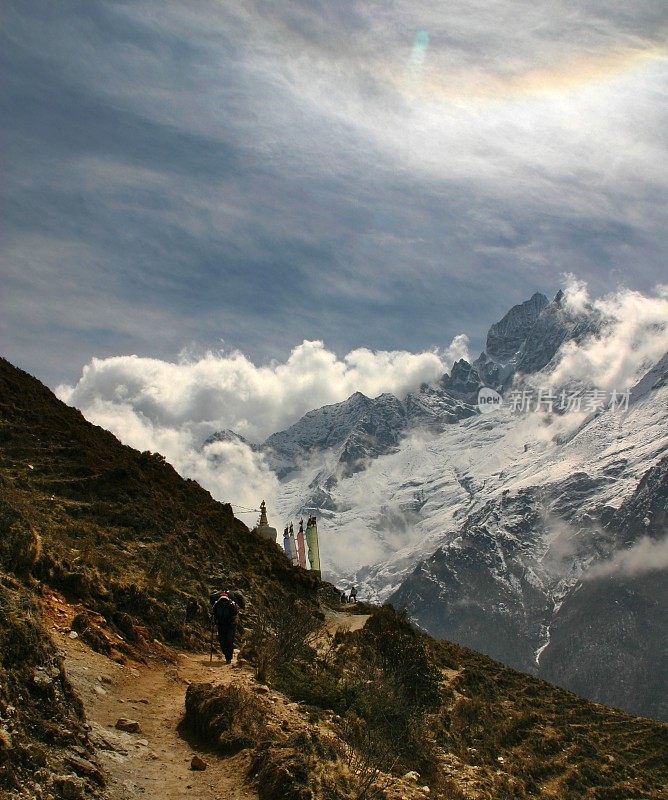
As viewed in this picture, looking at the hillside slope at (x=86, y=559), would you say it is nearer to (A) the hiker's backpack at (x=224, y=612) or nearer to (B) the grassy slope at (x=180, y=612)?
(B) the grassy slope at (x=180, y=612)

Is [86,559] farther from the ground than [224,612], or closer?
farther from the ground

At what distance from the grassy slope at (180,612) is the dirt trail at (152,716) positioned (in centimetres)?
90

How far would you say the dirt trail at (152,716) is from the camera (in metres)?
10.1

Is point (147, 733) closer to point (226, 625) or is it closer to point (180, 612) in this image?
point (226, 625)

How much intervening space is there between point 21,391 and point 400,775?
28694 millimetres

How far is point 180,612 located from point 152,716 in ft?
24.5

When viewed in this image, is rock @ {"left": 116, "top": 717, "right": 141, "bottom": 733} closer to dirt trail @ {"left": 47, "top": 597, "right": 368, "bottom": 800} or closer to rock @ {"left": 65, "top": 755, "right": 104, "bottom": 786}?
dirt trail @ {"left": 47, "top": 597, "right": 368, "bottom": 800}

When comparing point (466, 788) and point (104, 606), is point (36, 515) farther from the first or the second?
point (466, 788)

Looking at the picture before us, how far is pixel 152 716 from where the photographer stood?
12867 millimetres

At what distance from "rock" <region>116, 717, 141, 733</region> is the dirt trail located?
115mm

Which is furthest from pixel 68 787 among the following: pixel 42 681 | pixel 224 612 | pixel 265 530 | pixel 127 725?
pixel 265 530

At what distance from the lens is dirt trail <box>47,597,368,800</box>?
1015 cm

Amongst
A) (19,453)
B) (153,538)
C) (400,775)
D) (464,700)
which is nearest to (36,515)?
(153,538)

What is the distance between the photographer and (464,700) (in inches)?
1014
